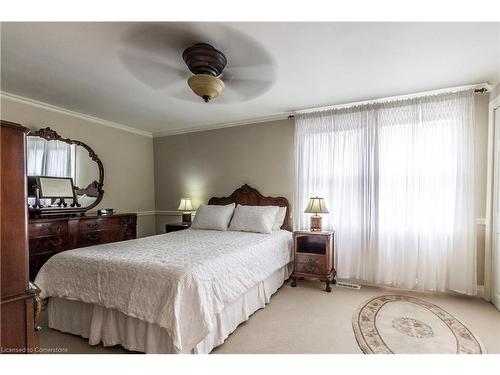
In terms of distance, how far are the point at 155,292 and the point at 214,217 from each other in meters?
1.97

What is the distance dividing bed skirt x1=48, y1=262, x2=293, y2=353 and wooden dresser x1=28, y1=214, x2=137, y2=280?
0.93 metres

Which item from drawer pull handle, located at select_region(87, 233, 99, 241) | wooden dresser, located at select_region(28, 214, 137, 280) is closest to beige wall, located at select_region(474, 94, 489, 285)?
wooden dresser, located at select_region(28, 214, 137, 280)

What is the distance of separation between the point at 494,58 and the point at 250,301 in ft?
10.4

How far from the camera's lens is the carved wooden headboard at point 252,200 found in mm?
3838

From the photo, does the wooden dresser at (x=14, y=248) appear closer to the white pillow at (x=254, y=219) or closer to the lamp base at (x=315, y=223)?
the white pillow at (x=254, y=219)

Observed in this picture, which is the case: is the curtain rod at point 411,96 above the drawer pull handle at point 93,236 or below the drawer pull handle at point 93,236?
above

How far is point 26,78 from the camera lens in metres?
2.63

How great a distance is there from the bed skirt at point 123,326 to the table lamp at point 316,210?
141 cm

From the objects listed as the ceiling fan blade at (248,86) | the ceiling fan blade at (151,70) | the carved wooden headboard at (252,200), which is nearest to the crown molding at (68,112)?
the ceiling fan blade at (151,70)

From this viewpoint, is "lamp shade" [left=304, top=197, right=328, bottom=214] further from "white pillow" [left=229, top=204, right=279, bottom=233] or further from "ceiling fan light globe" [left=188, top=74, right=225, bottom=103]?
"ceiling fan light globe" [left=188, top=74, right=225, bottom=103]

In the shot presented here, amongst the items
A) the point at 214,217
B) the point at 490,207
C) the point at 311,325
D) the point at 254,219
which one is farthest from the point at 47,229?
the point at 490,207

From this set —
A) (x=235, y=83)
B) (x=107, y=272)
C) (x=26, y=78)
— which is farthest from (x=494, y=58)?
(x=26, y=78)

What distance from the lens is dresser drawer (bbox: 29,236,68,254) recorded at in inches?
114

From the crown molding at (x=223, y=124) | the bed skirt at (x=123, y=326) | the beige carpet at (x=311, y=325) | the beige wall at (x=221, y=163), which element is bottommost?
the beige carpet at (x=311, y=325)
